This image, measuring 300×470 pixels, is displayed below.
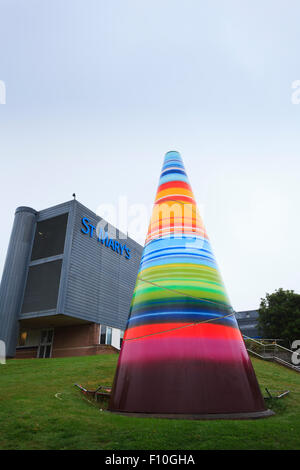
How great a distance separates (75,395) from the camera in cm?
763

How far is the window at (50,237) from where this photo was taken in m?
23.5

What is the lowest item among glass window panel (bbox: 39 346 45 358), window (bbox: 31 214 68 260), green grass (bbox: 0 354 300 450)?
green grass (bbox: 0 354 300 450)

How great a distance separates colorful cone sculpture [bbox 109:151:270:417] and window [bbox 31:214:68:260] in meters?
17.7

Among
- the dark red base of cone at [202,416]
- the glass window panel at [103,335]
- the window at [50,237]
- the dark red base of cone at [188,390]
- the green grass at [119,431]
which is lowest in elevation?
the green grass at [119,431]

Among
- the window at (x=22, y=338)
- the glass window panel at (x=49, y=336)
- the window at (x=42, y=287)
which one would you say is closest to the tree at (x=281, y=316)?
the glass window panel at (x=49, y=336)

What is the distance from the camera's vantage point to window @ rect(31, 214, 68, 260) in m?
23.5

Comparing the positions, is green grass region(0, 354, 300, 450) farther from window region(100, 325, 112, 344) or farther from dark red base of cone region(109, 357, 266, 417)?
window region(100, 325, 112, 344)

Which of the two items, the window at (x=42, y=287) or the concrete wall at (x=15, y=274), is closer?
the window at (x=42, y=287)

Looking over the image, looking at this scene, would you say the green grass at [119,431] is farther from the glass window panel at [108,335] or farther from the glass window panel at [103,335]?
the glass window panel at [108,335]

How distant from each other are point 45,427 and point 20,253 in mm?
20721

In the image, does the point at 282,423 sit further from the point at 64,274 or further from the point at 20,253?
the point at 20,253

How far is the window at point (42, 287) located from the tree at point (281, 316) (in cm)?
1969

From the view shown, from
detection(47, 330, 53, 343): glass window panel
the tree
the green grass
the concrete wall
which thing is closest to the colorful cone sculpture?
the green grass

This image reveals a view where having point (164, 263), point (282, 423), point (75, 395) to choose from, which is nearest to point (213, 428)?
point (282, 423)
